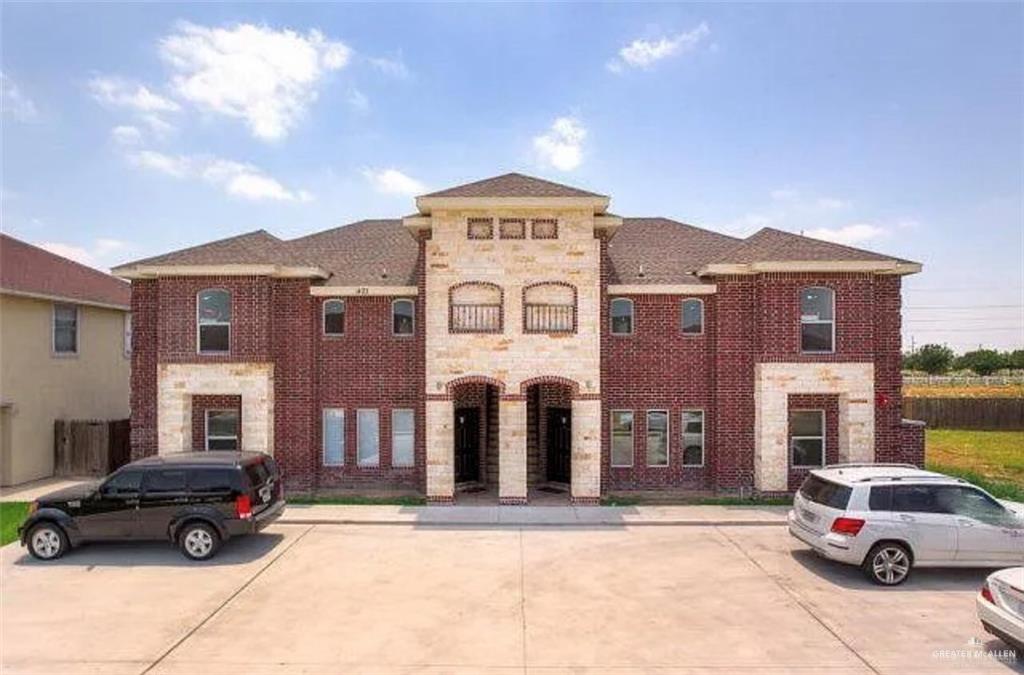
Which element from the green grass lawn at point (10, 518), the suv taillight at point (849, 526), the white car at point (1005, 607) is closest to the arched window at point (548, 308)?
the suv taillight at point (849, 526)

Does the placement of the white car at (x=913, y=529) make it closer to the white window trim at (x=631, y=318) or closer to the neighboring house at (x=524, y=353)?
the neighboring house at (x=524, y=353)

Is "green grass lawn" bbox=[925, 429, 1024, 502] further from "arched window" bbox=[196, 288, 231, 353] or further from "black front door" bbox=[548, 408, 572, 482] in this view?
"arched window" bbox=[196, 288, 231, 353]

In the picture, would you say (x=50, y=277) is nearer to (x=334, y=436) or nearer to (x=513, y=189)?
(x=334, y=436)

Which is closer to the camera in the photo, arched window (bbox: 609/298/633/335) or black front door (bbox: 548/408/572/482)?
arched window (bbox: 609/298/633/335)

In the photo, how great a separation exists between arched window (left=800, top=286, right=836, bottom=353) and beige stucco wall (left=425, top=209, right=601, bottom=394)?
17.4ft

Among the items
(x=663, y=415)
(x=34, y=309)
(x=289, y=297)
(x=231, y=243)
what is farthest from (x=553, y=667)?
(x=34, y=309)

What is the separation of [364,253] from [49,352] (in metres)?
9.90

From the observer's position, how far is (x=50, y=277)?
2055 cm

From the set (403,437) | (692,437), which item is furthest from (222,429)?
(692,437)

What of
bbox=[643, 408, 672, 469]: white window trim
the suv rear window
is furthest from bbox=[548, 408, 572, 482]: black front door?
the suv rear window

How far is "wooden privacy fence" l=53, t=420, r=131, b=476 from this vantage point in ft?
64.0

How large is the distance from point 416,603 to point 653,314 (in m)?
9.96

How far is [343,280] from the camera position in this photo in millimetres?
17594

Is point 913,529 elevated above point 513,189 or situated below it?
below
